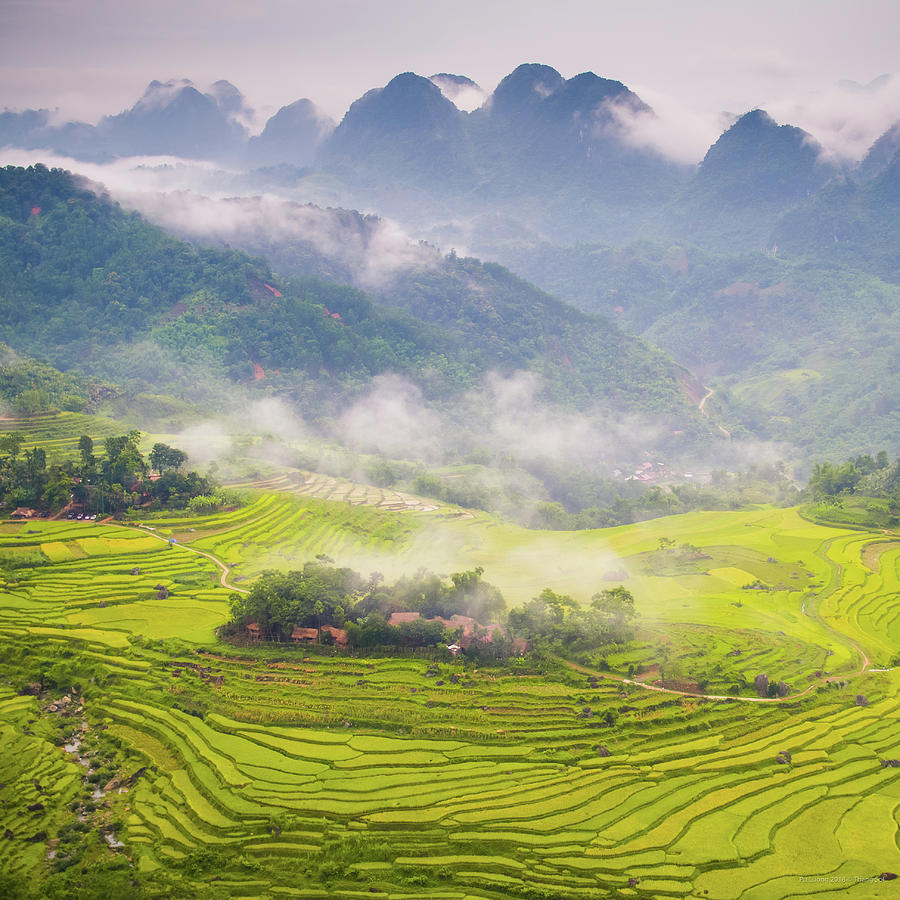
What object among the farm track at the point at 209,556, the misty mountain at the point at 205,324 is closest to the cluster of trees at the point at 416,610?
the farm track at the point at 209,556

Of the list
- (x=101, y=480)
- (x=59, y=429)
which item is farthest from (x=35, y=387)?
(x=101, y=480)

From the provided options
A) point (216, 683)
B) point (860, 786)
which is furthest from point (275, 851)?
point (860, 786)

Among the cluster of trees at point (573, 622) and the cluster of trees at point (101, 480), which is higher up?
the cluster of trees at point (101, 480)

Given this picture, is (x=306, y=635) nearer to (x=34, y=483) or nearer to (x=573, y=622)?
(x=573, y=622)

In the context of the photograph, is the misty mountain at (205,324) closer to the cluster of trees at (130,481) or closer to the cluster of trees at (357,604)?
the cluster of trees at (130,481)

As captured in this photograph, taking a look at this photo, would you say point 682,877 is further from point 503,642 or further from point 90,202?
point 90,202

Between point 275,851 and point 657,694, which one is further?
point 657,694

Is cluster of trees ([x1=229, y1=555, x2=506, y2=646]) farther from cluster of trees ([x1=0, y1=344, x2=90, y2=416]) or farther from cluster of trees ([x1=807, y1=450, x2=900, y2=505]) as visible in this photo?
cluster of trees ([x1=807, y1=450, x2=900, y2=505])
